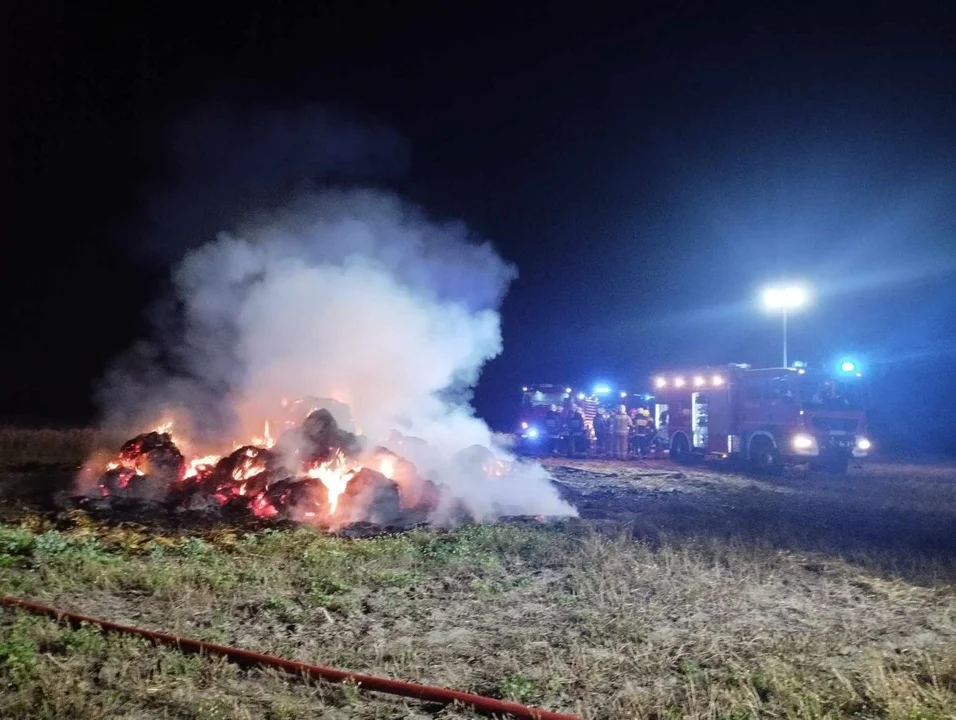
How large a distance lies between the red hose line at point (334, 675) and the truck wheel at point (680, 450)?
62.4 feet

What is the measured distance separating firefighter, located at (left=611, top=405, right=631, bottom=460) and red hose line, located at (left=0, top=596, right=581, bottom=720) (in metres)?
19.4

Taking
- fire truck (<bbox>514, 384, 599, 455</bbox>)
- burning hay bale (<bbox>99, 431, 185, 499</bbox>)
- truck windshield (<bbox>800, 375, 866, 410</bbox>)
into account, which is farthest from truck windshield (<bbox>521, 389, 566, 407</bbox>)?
burning hay bale (<bbox>99, 431, 185, 499</bbox>)

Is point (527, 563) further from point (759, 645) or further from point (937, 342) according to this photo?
point (937, 342)

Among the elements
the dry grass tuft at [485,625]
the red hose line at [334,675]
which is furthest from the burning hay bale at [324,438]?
the red hose line at [334,675]

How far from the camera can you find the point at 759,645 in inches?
229

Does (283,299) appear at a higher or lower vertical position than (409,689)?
higher

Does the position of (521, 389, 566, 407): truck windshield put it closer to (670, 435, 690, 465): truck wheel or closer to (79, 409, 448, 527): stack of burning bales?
(670, 435, 690, 465): truck wheel

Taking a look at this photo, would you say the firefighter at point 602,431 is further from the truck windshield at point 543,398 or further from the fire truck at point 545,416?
the truck windshield at point 543,398

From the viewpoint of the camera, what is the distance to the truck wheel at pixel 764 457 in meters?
19.3

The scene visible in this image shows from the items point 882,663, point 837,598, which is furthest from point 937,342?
point 882,663

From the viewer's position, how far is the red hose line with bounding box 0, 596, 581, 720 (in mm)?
4598

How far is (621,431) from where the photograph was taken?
24359 millimetres

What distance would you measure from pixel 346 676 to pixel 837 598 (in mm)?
4827

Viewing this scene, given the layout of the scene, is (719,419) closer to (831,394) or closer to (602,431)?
(831,394)
